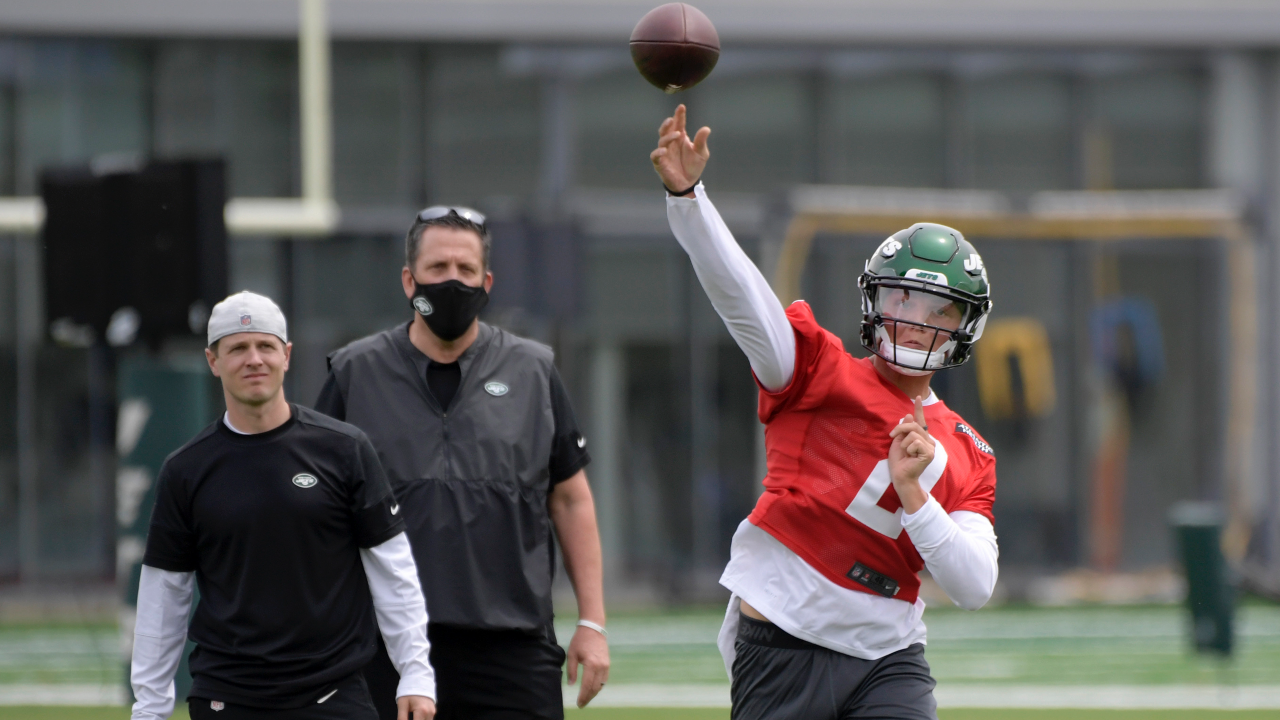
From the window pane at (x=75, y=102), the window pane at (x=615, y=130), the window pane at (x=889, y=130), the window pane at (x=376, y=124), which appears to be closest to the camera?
the window pane at (x=75, y=102)

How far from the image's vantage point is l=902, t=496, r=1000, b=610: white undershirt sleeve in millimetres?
3727

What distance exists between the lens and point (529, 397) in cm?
473

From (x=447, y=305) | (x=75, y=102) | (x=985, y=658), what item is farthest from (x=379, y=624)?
(x=75, y=102)

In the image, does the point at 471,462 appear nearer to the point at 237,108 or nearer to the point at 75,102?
the point at 237,108

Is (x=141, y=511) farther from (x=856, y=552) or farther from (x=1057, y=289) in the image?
(x=1057, y=289)

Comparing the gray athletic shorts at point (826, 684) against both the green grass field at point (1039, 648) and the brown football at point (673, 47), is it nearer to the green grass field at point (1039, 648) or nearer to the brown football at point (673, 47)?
the brown football at point (673, 47)

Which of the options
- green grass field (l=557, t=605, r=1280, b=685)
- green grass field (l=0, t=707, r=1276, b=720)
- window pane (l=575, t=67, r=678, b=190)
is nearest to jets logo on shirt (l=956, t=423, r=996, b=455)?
green grass field (l=0, t=707, r=1276, b=720)

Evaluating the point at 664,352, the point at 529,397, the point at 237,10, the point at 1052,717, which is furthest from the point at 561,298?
the point at 529,397

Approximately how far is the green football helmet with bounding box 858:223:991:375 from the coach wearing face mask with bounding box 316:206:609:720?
1.19 m

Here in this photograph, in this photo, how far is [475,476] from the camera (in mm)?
4543

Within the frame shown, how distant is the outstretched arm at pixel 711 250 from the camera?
3650 millimetres

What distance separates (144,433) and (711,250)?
6.39 metres

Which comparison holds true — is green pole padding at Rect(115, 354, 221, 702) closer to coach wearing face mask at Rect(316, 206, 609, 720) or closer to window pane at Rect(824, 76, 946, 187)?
coach wearing face mask at Rect(316, 206, 609, 720)

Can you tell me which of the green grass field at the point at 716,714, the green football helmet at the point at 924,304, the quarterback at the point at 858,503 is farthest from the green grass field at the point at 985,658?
the green football helmet at the point at 924,304
